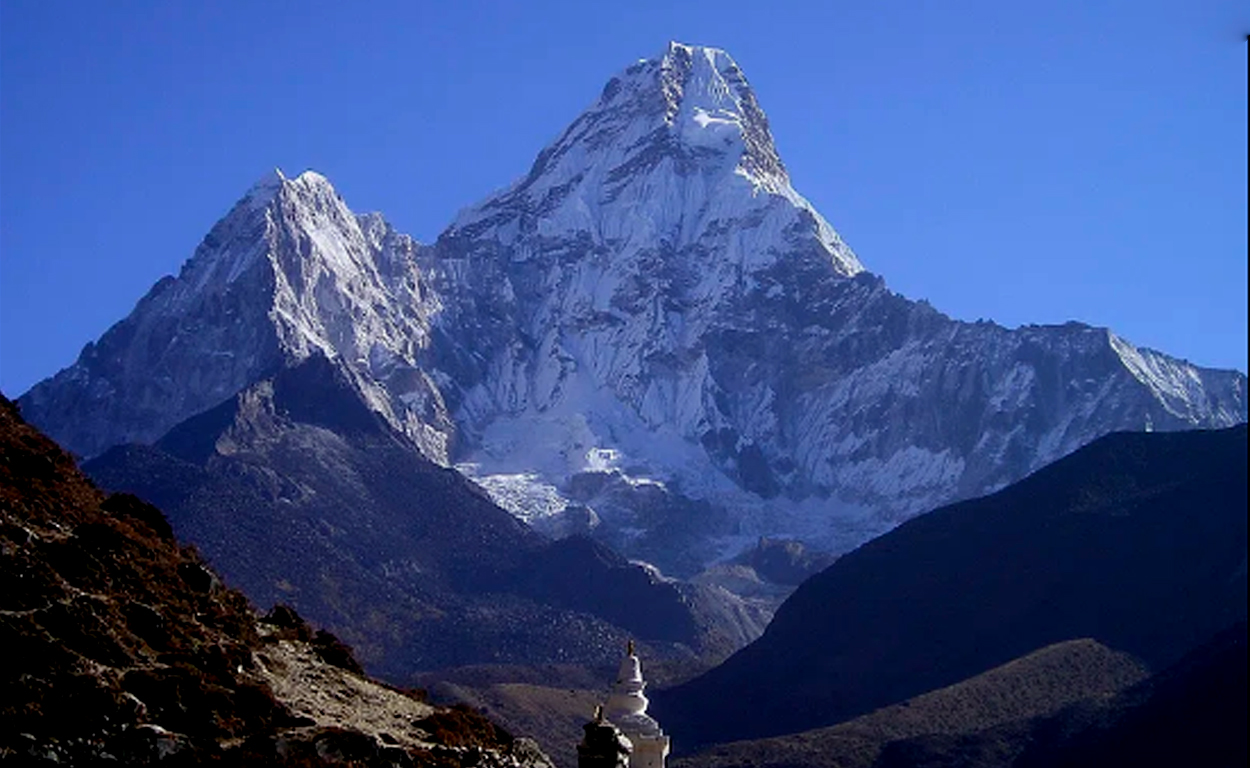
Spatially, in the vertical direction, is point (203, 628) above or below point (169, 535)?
below

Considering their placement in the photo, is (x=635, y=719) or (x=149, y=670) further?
(x=635, y=719)

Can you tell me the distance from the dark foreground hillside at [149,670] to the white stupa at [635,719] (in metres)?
2.71

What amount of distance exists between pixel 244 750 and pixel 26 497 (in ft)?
36.6

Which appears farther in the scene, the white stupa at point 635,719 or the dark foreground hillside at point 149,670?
the white stupa at point 635,719

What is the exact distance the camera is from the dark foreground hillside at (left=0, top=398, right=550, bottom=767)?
144ft

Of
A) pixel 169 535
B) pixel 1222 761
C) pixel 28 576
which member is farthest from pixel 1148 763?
pixel 28 576

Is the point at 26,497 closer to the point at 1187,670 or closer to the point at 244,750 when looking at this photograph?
the point at 244,750

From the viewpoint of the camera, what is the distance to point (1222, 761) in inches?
5861

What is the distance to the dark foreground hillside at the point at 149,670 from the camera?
4403cm

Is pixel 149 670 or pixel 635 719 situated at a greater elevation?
pixel 635 719

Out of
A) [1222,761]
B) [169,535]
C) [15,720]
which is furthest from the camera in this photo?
[1222,761]

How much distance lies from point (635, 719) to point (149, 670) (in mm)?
9416

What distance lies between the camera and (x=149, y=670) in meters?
46.3

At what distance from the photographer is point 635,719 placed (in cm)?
4859
